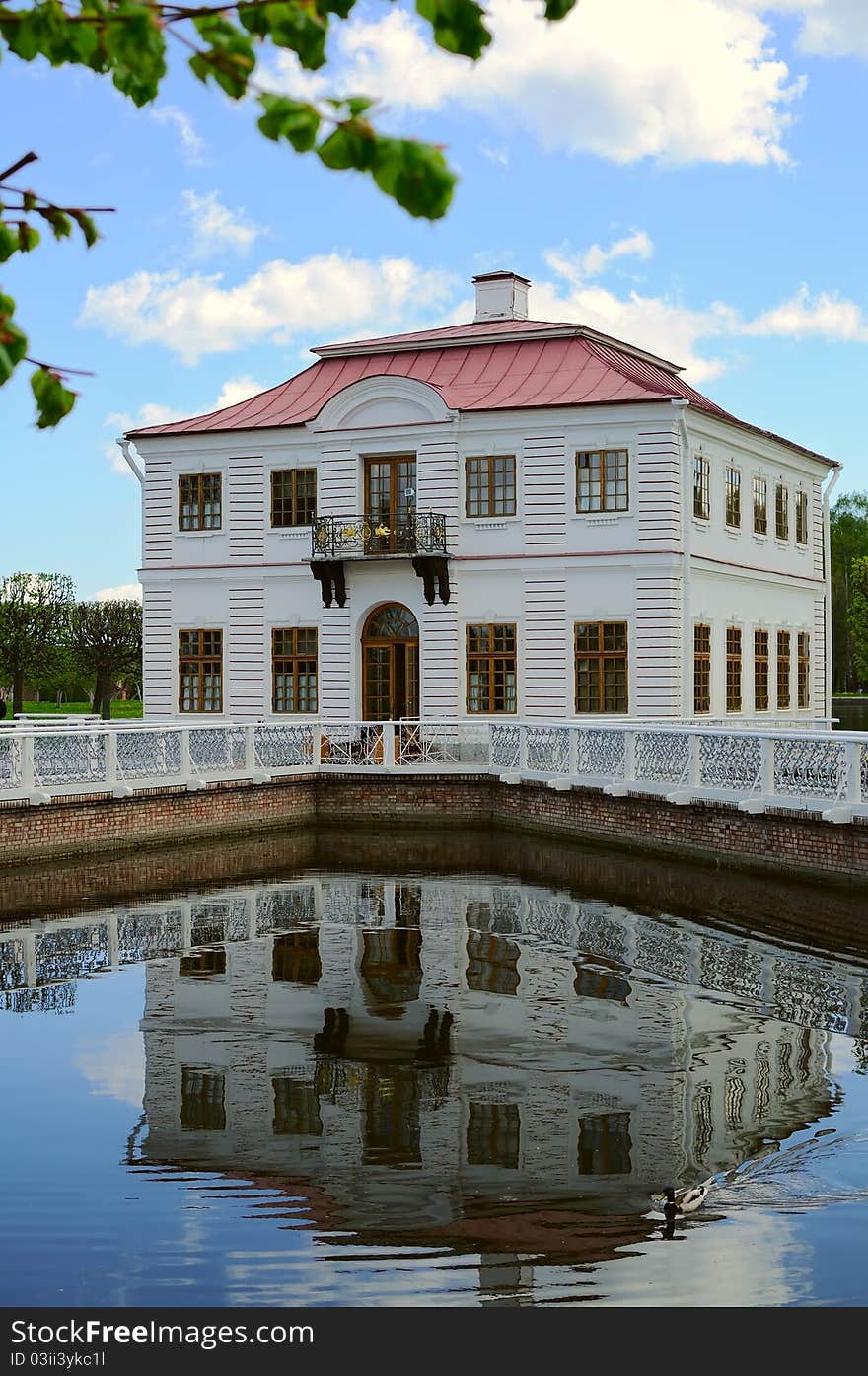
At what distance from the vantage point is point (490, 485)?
31297mm

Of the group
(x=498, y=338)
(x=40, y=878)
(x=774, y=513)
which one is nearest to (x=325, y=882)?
(x=40, y=878)

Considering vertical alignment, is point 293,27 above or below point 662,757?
above

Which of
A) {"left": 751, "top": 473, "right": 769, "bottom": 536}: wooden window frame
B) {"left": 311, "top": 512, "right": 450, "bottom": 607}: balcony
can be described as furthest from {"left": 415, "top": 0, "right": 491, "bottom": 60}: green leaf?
{"left": 751, "top": 473, "right": 769, "bottom": 536}: wooden window frame

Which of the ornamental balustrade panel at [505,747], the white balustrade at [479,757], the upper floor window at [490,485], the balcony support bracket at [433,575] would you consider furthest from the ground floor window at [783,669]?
the ornamental balustrade panel at [505,747]

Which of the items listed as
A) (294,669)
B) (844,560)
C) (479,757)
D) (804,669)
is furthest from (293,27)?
(844,560)

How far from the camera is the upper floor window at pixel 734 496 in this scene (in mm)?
33219

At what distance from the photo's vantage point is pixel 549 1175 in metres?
8.88

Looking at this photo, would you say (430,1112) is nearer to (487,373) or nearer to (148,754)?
(148,754)

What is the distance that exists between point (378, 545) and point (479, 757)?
17.4 ft

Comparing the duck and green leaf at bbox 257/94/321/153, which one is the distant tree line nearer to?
the duck

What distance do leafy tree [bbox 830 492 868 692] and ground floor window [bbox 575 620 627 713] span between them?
69106 millimetres

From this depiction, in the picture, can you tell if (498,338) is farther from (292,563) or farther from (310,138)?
(310,138)

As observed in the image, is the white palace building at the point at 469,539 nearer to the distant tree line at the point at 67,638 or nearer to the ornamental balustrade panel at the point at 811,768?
the ornamental balustrade panel at the point at 811,768

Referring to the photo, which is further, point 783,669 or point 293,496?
point 783,669
